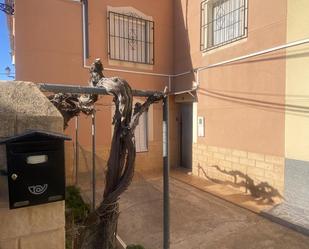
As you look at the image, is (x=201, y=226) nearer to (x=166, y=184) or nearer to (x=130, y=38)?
(x=166, y=184)

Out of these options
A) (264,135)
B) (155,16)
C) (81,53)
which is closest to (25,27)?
(81,53)

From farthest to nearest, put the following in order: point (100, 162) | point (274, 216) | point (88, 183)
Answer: point (100, 162) → point (88, 183) → point (274, 216)

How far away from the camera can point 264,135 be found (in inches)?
219

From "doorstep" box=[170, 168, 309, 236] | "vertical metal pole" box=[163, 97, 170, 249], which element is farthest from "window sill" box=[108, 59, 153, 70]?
"vertical metal pole" box=[163, 97, 170, 249]

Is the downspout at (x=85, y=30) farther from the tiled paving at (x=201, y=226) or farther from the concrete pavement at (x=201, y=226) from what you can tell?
the concrete pavement at (x=201, y=226)

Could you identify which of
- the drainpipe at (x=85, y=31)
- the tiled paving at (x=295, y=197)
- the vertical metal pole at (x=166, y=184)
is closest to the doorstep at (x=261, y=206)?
the tiled paving at (x=295, y=197)

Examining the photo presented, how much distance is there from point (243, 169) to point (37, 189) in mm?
5693

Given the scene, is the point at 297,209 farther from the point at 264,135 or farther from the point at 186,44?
the point at 186,44

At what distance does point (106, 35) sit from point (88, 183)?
13.8ft

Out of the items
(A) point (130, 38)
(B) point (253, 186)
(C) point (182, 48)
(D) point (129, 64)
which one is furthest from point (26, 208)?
(C) point (182, 48)

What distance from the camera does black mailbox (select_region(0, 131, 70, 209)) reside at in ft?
3.67

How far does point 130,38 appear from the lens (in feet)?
26.0

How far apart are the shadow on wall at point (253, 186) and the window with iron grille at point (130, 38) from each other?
13.4 feet

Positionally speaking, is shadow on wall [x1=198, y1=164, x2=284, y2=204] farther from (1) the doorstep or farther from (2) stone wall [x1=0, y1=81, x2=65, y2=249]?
(2) stone wall [x1=0, y1=81, x2=65, y2=249]
